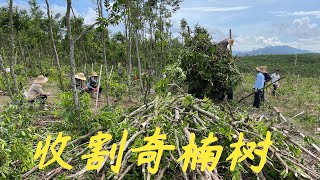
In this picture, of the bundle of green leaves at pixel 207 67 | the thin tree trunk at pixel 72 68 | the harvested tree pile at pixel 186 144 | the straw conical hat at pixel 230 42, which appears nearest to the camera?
the harvested tree pile at pixel 186 144

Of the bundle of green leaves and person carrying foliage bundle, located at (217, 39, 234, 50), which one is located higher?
person carrying foliage bundle, located at (217, 39, 234, 50)

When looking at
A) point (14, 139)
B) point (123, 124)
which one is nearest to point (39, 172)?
point (14, 139)

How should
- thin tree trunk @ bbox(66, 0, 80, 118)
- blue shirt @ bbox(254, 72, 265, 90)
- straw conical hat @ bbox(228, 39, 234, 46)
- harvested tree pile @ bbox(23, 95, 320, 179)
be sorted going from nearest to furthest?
harvested tree pile @ bbox(23, 95, 320, 179), thin tree trunk @ bbox(66, 0, 80, 118), blue shirt @ bbox(254, 72, 265, 90), straw conical hat @ bbox(228, 39, 234, 46)

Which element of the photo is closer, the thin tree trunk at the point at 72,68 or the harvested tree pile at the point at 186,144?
the harvested tree pile at the point at 186,144

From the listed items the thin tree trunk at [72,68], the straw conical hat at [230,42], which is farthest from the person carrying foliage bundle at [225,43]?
the thin tree trunk at [72,68]

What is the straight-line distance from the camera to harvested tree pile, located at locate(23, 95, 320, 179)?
9.98 ft

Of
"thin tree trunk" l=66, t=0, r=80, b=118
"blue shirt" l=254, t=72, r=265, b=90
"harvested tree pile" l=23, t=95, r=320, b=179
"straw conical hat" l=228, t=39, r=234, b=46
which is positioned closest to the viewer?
"harvested tree pile" l=23, t=95, r=320, b=179

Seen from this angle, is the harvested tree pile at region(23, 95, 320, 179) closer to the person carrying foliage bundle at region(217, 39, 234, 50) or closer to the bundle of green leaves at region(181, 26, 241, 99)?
the bundle of green leaves at region(181, 26, 241, 99)

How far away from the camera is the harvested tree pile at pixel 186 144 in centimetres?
304

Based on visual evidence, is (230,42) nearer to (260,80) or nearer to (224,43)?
(224,43)

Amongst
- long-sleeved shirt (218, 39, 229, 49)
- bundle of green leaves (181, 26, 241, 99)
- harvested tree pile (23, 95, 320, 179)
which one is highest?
long-sleeved shirt (218, 39, 229, 49)

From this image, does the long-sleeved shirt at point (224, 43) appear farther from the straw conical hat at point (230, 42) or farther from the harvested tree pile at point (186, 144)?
the harvested tree pile at point (186, 144)

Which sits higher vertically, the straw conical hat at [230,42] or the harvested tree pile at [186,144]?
the straw conical hat at [230,42]

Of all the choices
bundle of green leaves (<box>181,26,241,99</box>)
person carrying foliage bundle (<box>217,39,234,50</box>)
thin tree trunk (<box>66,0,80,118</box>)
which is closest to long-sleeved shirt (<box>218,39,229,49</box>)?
person carrying foliage bundle (<box>217,39,234,50</box>)
